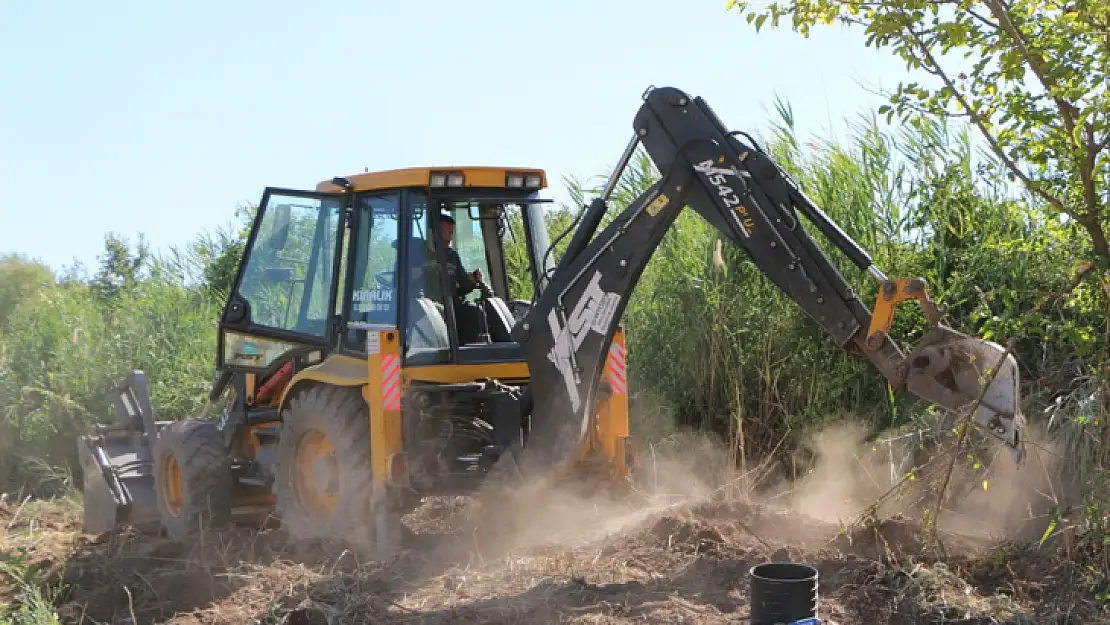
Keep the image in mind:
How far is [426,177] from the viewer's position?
733 cm

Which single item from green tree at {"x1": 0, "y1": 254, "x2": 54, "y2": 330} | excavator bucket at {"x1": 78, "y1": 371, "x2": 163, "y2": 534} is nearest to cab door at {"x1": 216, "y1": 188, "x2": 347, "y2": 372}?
excavator bucket at {"x1": 78, "y1": 371, "x2": 163, "y2": 534}

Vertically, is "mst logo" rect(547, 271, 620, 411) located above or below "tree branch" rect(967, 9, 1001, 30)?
below

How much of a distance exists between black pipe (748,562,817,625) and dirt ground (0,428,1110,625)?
0.49 metres

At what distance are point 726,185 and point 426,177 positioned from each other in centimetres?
205

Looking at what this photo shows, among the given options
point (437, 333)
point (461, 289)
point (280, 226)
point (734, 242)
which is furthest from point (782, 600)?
point (280, 226)

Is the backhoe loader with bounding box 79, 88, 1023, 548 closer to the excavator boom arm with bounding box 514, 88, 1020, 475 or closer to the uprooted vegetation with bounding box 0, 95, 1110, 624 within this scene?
the excavator boom arm with bounding box 514, 88, 1020, 475

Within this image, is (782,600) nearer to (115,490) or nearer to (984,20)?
(984,20)

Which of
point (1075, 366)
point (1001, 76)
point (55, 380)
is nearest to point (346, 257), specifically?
point (1001, 76)

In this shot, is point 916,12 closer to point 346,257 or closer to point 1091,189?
point 1091,189

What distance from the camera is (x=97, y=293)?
16469 mm

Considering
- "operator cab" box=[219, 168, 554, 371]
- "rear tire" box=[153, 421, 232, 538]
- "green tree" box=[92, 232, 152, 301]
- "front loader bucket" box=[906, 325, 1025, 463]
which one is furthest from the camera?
"green tree" box=[92, 232, 152, 301]

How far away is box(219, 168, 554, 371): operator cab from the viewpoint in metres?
7.37

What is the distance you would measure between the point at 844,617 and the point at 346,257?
3964mm

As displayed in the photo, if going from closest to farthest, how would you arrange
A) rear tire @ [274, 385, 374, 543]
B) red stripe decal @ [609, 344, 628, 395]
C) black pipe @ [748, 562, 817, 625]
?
1. black pipe @ [748, 562, 817, 625]
2. rear tire @ [274, 385, 374, 543]
3. red stripe decal @ [609, 344, 628, 395]
